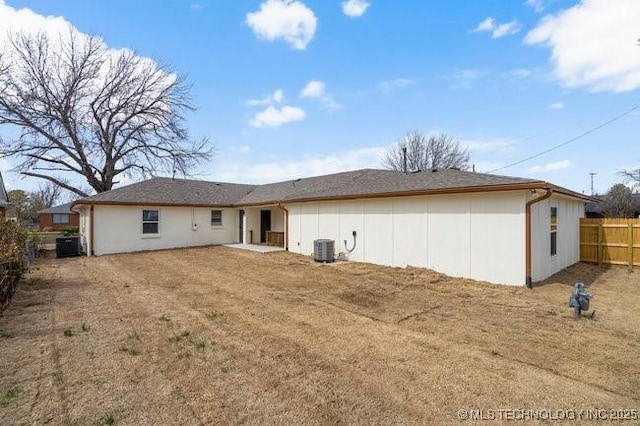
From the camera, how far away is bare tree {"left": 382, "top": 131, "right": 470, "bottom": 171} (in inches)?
1414

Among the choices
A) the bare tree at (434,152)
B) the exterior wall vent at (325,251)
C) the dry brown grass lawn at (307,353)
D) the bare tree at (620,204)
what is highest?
the bare tree at (434,152)

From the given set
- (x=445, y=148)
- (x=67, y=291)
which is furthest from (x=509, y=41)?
(x=445, y=148)

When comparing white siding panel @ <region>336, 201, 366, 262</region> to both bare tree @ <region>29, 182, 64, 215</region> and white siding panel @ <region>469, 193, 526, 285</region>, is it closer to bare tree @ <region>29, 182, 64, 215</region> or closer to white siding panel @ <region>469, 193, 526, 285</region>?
white siding panel @ <region>469, 193, 526, 285</region>

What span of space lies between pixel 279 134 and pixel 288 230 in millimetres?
7769

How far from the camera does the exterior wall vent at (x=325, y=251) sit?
41.3 ft

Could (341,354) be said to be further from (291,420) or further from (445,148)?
(445,148)

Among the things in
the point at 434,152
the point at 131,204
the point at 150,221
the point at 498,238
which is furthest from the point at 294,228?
the point at 434,152

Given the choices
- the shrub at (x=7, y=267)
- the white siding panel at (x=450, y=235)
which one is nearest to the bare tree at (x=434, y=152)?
the white siding panel at (x=450, y=235)

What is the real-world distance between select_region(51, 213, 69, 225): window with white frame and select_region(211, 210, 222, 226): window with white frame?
3695 centimetres

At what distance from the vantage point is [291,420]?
290 cm

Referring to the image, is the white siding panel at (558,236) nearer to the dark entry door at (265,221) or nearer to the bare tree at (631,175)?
the bare tree at (631,175)

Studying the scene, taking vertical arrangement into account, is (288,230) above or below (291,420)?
Answer: above

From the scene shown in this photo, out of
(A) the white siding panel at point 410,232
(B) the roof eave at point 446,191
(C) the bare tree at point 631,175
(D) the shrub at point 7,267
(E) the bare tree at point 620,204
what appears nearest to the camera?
(D) the shrub at point 7,267

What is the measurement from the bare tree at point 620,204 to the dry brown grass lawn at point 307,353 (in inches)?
763
